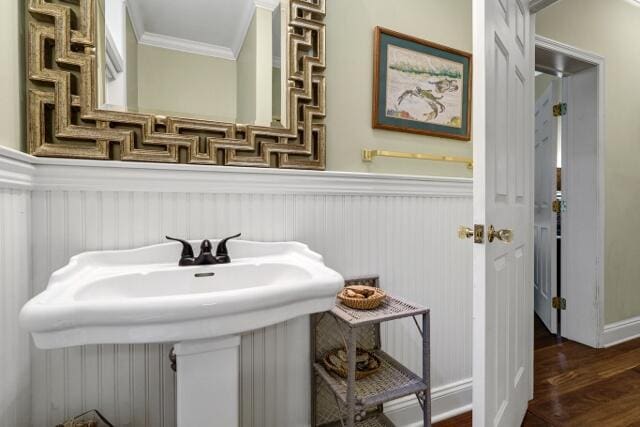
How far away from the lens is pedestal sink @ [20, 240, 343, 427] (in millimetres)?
610

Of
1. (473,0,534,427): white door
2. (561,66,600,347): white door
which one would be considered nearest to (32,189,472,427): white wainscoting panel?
(473,0,534,427): white door

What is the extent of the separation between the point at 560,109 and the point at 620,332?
1.73m

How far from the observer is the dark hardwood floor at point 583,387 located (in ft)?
5.24

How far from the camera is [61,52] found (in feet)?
3.31

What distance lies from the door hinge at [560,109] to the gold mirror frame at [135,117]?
2.18 metres

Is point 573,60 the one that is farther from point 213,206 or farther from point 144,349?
point 144,349

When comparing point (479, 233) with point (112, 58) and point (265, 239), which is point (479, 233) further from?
point (112, 58)

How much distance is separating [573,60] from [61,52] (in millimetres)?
2801

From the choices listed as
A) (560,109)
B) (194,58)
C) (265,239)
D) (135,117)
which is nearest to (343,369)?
(265,239)

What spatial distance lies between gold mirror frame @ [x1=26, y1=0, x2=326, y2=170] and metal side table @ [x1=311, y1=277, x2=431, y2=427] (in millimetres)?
624

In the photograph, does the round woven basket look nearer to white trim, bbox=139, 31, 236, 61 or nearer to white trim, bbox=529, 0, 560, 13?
white trim, bbox=139, 31, 236, 61

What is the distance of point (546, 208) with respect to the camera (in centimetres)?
270

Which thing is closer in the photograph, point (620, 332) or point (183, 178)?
point (183, 178)

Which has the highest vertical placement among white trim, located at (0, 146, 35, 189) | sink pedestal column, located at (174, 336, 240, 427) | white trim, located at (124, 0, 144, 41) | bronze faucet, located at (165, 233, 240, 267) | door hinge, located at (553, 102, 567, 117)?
door hinge, located at (553, 102, 567, 117)
